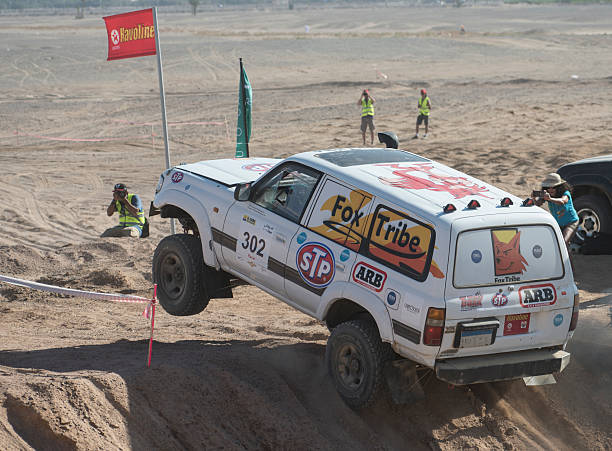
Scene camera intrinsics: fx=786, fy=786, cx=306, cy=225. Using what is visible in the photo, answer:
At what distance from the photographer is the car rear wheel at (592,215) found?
11711 mm

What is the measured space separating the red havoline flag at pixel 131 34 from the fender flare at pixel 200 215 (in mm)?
5398

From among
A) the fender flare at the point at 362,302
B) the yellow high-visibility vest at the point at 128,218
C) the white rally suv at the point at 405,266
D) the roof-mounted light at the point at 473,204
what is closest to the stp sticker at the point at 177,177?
the white rally suv at the point at 405,266

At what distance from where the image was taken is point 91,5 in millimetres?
124438

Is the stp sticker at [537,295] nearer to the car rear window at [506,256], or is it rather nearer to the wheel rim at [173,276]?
the car rear window at [506,256]

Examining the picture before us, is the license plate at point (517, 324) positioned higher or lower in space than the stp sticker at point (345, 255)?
lower

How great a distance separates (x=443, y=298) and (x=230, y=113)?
23.9 metres

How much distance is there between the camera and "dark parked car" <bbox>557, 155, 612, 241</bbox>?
1168 centimetres

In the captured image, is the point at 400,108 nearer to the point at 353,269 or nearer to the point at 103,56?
the point at 103,56

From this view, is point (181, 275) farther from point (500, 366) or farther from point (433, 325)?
point (500, 366)

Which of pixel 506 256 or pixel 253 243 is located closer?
pixel 506 256

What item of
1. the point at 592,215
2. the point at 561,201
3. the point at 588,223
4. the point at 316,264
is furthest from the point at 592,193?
the point at 316,264

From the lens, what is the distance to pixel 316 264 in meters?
6.94

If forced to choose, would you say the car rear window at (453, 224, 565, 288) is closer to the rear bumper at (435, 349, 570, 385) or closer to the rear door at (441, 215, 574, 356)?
the rear door at (441, 215, 574, 356)

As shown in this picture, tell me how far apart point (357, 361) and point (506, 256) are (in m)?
1.54
